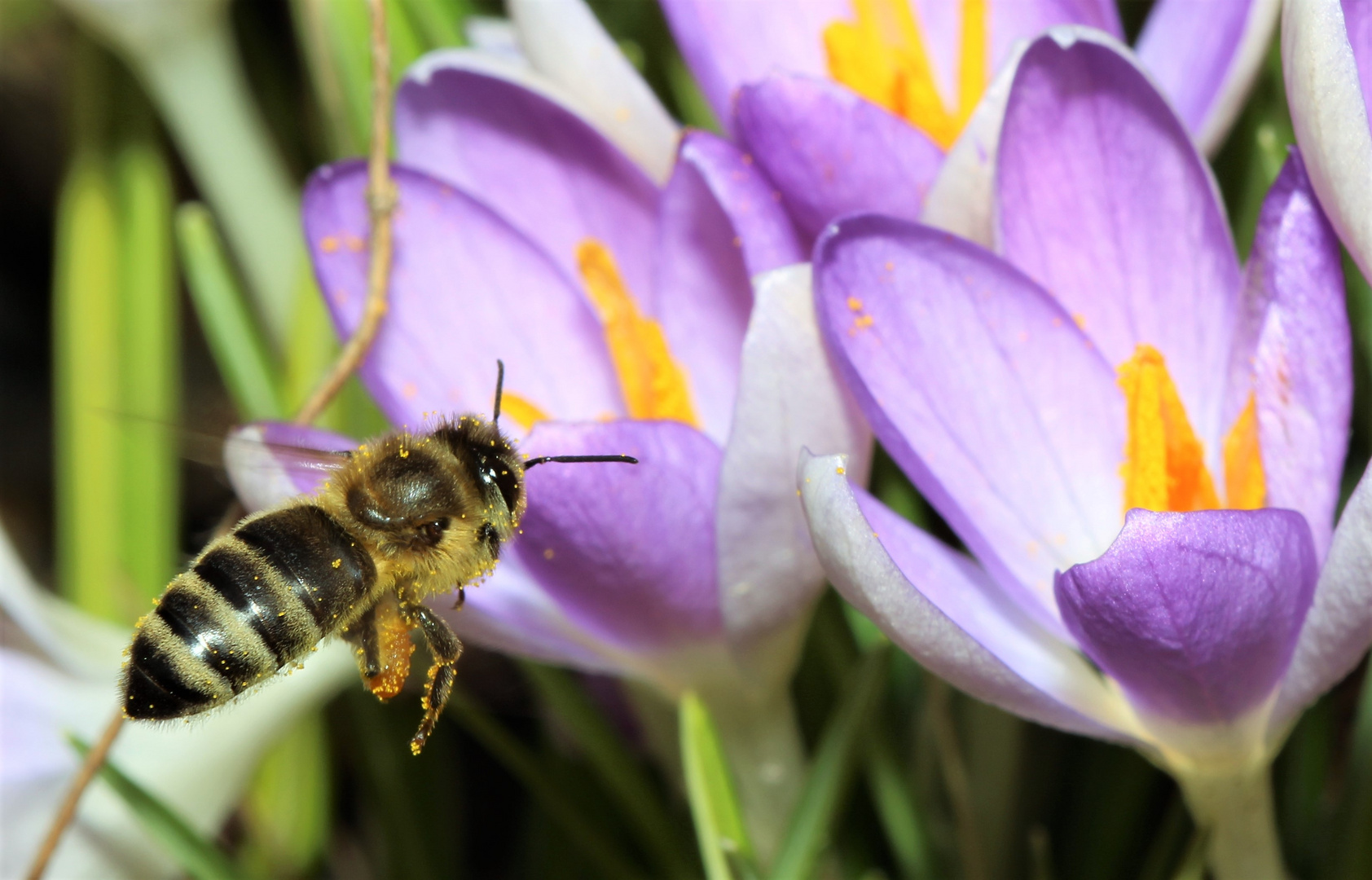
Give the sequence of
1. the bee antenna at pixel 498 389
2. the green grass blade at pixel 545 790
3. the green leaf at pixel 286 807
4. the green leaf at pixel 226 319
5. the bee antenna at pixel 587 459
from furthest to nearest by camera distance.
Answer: the green leaf at pixel 286 807 < the green leaf at pixel 226 319 < the green grass blade at pixel 545 790 < the bee antenna at pixel 498 389 < the bee antenna at pixel 587 459

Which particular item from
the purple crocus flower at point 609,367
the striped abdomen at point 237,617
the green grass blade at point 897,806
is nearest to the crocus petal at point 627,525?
the purple crocus flower at point 609,367

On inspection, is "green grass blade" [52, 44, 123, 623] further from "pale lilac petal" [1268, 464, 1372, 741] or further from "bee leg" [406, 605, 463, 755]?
"pale lilac petal" [1268, 464, 1372, 741]

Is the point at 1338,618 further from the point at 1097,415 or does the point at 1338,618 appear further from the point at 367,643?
the point at 367,643

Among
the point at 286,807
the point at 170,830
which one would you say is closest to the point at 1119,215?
the point at 170,830

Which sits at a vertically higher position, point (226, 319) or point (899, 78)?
point (899, 78)

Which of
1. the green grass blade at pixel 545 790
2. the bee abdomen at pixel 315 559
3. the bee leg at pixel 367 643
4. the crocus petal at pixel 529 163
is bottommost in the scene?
the green grass blade at pixel 545 790

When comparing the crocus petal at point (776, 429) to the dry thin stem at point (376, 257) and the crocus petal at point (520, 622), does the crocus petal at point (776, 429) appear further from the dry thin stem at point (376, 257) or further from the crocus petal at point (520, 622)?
the dry thin stem at point (376, 257)

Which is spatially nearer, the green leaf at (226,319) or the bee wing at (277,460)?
the bee wing at (277,460)
